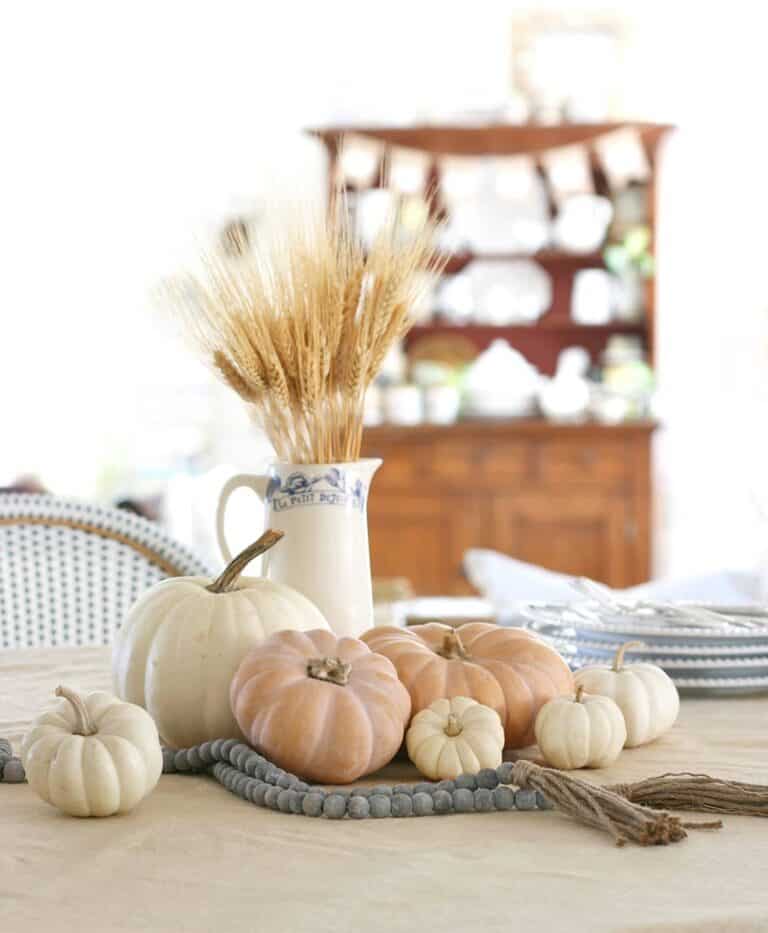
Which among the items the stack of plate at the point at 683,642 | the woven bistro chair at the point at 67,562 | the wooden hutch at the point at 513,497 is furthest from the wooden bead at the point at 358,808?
the wooden hutch at the point at 513,497

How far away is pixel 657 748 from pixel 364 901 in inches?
14.4

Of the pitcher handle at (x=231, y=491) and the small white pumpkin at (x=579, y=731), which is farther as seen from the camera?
the pitcher handle at (x=231, y=491)

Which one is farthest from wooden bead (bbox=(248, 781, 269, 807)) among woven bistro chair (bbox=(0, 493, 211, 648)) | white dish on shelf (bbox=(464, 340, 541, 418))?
white dish on shelf (bbox=(464, 340, 541, 418))

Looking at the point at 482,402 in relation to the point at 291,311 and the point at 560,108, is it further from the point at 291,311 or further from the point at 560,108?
the point at 291,311

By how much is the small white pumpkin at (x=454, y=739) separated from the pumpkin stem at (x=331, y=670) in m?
0.06

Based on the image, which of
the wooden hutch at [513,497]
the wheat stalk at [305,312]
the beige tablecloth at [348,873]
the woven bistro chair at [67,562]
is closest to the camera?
the beige tablecloth at [348,873]

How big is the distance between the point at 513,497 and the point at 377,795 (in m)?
4.51

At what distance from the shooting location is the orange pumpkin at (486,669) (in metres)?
0.93

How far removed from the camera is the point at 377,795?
83 centimetres

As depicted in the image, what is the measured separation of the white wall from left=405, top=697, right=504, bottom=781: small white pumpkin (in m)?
4.84

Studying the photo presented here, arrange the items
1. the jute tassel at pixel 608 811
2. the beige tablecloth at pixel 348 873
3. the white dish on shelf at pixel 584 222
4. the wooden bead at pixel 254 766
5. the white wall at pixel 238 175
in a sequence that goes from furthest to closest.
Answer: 1. the white wall at pixel 238 175
2. the white dish on shelf at pixel 584 222
3. the wooden bead at pixel 254 766
4. the jute tassel at pixel 608 811
5. the beige tablecloth at pixel 348 873

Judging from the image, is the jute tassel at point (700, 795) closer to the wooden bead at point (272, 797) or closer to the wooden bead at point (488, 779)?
the wooden bead at point (488, 779)

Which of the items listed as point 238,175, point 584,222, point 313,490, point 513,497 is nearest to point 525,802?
point 313,490

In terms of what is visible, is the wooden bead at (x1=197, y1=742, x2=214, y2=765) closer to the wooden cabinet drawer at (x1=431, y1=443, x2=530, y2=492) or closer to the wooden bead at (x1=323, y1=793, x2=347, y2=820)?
the wooden bead at (x1=323, y1=793, x2=347, y2=820)
